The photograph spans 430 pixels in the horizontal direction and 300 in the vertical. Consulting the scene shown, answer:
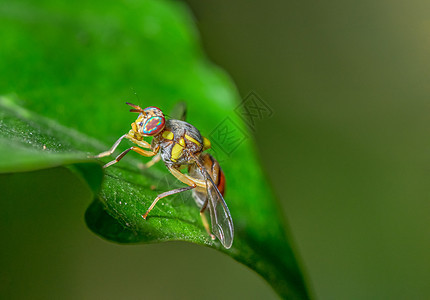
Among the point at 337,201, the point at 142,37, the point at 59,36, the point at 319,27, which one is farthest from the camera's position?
the point at 319,27

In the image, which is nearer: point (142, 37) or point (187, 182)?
point (187, 182)

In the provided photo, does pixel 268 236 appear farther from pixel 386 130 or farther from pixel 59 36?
pixel 386 130

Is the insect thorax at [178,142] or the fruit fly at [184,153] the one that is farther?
the insect thorax at [178,142]

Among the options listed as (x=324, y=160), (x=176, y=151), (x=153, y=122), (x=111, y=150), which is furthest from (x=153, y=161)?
(x=324, y=160)

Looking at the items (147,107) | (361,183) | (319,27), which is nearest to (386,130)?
(361,183)

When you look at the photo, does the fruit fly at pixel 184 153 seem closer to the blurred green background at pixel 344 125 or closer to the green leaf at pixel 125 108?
the green leaf at pixel 125 108

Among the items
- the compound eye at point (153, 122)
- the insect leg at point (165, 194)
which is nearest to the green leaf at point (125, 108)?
the insect leg at point (165, 194)

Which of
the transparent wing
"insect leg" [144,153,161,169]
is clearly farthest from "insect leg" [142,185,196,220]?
"insect leg" [144,153,161,169]

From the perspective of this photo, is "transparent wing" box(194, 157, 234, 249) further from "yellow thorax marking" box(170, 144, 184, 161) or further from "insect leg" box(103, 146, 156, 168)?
"insect leg" box(103, 146, 156, 168)

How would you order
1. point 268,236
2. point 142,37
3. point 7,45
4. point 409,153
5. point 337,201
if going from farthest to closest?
point 409,153 < point 337,201 < point 142,37 < point 7,45 < point 268,236
